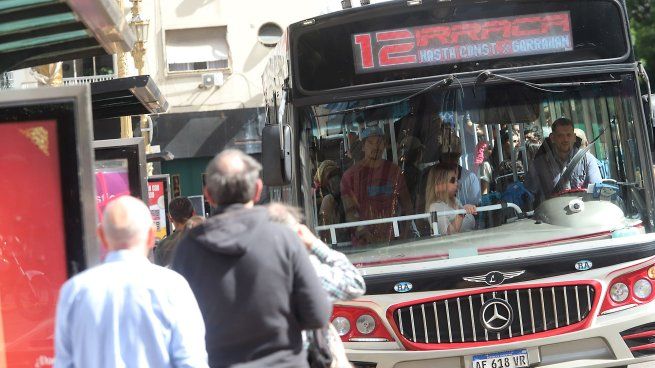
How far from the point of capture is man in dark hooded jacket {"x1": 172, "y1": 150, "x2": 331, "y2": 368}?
422cm

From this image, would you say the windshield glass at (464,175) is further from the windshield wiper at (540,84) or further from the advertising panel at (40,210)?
the advertising panel at (40,210)

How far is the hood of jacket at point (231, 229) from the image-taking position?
421cm

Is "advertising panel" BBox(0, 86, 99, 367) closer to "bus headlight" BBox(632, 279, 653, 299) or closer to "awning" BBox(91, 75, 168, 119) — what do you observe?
"awning" BBox(91, 75, 168, 119)

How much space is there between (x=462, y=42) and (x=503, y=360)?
2278mm

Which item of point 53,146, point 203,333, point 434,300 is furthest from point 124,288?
point 434,300

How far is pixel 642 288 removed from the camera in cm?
746

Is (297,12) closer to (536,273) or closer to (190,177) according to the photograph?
(190,177)

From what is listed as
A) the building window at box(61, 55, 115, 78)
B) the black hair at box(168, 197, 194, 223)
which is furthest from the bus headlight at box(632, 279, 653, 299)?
the building window at box(61, 55, 115, 78)

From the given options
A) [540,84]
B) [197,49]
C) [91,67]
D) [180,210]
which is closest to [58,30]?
[180,210]

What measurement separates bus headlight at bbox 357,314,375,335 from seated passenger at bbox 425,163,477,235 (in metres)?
0.81

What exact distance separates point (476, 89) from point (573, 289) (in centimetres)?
156

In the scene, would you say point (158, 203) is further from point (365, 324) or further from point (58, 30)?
point (58, 30)

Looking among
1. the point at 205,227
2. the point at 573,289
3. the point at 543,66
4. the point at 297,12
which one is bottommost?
the point at 573,289

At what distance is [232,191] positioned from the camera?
4.34m
